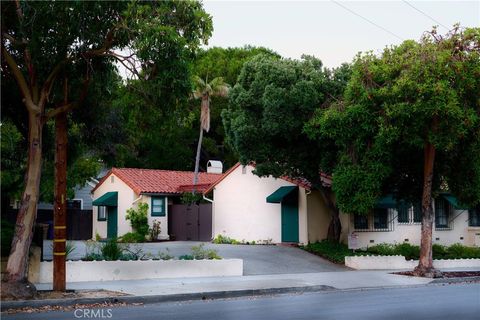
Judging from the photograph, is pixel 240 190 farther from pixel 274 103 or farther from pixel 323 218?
pixel 274 103

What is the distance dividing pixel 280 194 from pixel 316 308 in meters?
15.4

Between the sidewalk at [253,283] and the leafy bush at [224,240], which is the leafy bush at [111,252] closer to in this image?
the sidewalk at [253,283]

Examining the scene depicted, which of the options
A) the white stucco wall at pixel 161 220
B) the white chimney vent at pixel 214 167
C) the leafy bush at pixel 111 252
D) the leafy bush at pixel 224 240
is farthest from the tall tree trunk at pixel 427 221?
the white chimney vent at pixel 214 167

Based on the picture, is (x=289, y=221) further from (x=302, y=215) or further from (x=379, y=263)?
(x=379, y=263)

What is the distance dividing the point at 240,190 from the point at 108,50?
17.3 metres

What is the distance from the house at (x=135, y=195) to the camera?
115 ft

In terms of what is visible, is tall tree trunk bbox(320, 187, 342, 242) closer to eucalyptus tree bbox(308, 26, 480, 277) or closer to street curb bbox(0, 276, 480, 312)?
eucalyptus tree bbox(308, 26, 480, 277)

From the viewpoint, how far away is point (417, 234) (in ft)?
101

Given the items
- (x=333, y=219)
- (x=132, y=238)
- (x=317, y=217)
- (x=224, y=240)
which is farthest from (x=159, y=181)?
(x=333, y=219)

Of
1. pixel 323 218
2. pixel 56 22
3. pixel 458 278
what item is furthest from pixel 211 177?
pixel 56 22

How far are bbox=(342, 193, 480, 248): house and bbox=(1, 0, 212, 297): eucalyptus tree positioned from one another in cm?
1349

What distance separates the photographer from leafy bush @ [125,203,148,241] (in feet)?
111

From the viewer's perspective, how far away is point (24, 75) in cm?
1602

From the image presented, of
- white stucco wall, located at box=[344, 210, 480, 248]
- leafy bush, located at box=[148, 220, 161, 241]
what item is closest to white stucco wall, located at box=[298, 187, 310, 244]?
white stucco wall, located at box=[344, 210, 480, 248]
